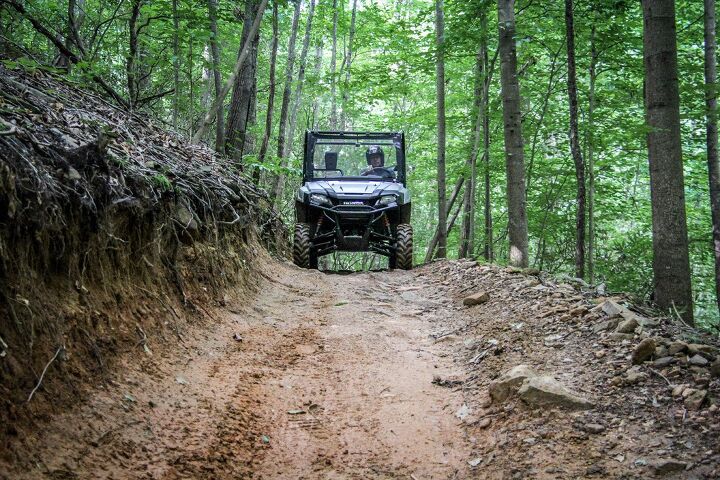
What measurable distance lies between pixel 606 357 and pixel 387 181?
684 cm

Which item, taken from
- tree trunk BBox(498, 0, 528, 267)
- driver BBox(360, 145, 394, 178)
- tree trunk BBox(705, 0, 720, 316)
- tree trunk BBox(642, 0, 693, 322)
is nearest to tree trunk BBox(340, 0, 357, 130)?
driver BBox(360, 145, 394, 178)

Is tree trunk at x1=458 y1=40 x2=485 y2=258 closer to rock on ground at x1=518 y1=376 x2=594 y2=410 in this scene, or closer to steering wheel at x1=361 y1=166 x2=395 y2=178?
steering wheel at x1=361 y1=166 x2=395 y2=178

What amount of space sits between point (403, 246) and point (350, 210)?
1.18 metres

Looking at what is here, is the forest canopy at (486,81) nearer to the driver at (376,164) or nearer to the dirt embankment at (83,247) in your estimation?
the driver at (376,164)

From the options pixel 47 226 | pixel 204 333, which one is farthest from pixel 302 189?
pixel 47 226

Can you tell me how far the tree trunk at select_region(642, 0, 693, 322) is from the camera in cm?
469

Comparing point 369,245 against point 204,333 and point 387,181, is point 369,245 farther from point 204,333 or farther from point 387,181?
point 204,333

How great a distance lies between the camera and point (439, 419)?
3.23 metres

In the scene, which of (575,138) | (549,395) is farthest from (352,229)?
(549,395)

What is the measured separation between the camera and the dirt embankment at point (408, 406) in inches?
93.7

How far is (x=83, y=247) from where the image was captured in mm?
3018

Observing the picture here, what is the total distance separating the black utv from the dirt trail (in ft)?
13.1

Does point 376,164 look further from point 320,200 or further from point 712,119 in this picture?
point 712,119

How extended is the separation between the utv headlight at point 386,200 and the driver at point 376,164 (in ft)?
3.39
